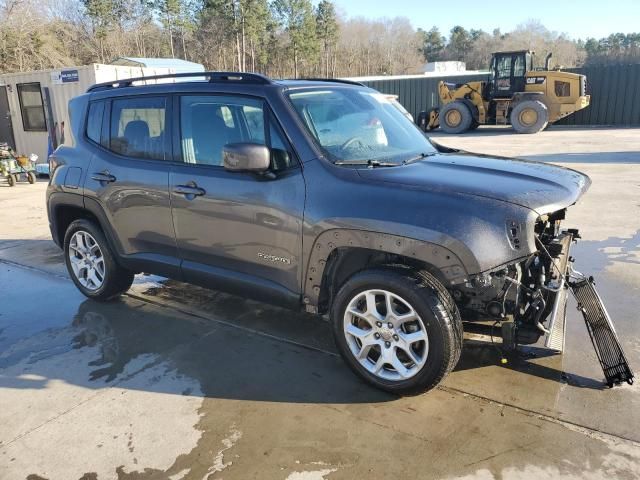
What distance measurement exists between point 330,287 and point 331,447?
100 centimetres

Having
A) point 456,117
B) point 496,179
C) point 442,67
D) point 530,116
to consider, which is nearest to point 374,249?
point 496,179

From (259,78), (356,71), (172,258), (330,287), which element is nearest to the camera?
(330,287)

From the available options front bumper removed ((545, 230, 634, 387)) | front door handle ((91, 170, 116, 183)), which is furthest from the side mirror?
front bumper removed ((545, 230, 634, 387))

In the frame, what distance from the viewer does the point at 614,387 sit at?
128 inches

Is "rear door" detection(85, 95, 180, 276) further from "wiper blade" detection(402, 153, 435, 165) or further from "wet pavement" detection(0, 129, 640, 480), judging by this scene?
"wiper blade" detection(402, 153, 435, 165)

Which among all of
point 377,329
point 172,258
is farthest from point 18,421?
point 377,329

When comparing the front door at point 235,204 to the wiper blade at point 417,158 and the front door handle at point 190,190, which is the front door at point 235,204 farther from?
the wiper blade at point 417,158

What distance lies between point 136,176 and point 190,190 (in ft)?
2.15

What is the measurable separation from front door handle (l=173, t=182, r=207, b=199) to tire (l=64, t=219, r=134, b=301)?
48.1 inches

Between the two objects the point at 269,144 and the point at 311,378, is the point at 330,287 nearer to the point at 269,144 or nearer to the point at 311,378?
the point at 311,378

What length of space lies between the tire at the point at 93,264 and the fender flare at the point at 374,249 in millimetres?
2171

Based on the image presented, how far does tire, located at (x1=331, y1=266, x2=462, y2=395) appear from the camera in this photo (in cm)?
295

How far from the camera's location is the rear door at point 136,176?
409 cm

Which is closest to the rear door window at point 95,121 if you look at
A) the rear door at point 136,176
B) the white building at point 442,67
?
the rear door at point 136,176
